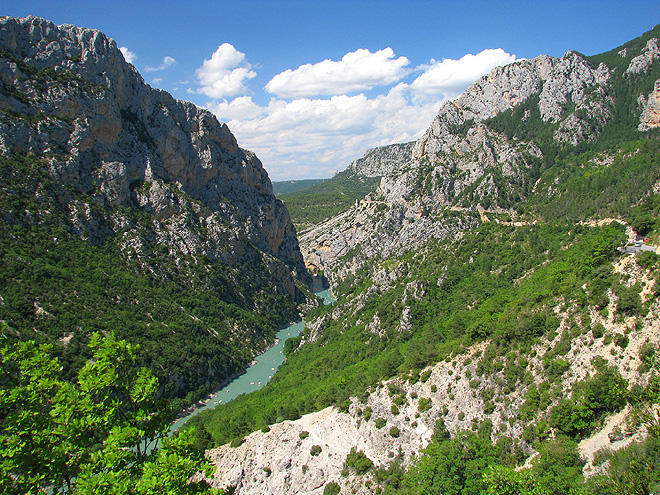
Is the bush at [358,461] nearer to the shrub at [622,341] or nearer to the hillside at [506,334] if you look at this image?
the hillside at [506,334]

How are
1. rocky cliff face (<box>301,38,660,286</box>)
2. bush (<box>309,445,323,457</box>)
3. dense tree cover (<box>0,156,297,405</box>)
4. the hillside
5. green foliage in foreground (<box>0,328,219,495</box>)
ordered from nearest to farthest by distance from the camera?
green foliage in foreground (<box>0,328,219,495</box>), the hillside, bush (<box>309,445,323,457</box>), dense tree cover (<box>0,156,297,405</box>), rocky cliff face (<box>301,38,660,286</box>)

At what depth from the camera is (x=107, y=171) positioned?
77188 millimetres

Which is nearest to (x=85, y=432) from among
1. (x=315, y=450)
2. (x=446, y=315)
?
→ (x=315, y=450)

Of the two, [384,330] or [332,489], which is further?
[384,330]

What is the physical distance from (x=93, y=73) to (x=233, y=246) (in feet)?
150

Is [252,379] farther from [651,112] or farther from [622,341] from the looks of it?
[651,112]

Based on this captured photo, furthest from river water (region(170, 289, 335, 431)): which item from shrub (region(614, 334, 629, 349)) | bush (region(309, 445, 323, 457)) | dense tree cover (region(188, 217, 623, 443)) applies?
shrub (region(614, 334, 629, 349))

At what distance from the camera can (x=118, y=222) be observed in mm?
76250

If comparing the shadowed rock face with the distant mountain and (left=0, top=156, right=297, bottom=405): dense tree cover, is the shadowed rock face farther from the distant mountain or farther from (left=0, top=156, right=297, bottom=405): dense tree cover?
(left=0, top=156, right=297, bottom=405): dense tree cover

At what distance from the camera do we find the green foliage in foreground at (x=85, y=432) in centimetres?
882

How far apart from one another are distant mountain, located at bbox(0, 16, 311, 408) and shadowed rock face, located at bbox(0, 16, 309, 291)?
23cm

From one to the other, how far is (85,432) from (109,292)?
61247 millimetres

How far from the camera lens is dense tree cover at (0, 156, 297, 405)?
5228 centimetres

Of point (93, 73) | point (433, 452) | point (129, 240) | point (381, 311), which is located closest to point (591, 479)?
point (433, 452)
